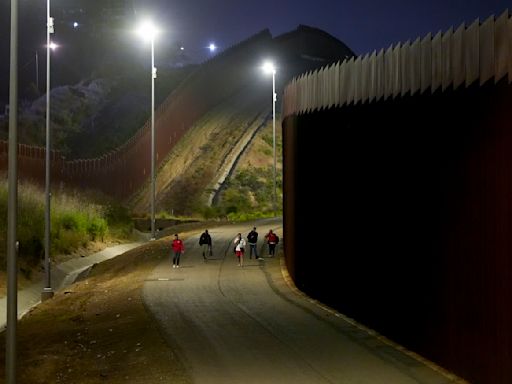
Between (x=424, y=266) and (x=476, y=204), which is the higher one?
(x=476, y=204)

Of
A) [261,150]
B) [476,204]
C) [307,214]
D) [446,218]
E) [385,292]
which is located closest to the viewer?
[476,204]

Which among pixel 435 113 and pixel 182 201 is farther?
pixel 182 201

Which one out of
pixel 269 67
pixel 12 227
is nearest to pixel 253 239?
pixel 12 227

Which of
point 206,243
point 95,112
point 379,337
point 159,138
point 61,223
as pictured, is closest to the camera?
point 379,337

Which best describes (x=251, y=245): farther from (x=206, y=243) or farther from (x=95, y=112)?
(x=95, y=112)

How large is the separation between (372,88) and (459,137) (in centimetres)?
539

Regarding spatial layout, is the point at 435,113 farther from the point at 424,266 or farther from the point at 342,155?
the point at 342,155

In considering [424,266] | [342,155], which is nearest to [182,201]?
[342,155]

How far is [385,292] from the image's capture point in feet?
60.8

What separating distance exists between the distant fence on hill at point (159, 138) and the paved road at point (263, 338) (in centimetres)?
2925

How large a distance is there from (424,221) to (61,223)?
36.0 metres

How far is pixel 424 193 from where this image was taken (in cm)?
1616

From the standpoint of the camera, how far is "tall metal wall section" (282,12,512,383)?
1291 centimetres

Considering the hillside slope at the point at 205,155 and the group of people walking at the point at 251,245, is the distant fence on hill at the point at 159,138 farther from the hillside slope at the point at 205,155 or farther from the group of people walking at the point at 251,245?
the group of people walking at the point at 251,245
